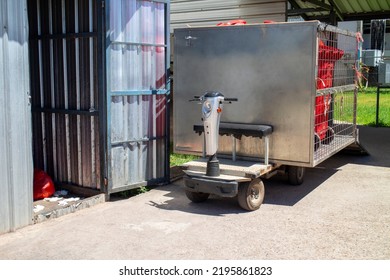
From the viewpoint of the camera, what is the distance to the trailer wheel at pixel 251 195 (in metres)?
6.80

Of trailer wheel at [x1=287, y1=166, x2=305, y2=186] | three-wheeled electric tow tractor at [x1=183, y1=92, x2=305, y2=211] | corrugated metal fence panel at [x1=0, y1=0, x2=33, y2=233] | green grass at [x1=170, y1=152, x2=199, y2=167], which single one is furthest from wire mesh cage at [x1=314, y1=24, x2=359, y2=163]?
corrugated metal fence panel at [x1=0, y1=0, x2=33, y2=233]

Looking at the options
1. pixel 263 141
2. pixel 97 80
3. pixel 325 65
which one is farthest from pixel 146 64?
pixel 325 65

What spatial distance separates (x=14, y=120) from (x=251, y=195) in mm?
3291

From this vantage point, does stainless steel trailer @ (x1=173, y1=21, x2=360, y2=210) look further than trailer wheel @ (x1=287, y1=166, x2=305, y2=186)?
No

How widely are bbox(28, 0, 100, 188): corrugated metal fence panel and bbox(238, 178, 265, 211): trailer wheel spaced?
2.24 metres

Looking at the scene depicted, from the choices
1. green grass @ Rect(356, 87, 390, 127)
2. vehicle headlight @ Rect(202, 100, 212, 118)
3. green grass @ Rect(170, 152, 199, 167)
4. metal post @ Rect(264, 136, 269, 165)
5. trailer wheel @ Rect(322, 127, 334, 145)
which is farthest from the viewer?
green grass @ Rect(356, 87, 390, 127)

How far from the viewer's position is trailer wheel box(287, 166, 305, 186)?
8227mm

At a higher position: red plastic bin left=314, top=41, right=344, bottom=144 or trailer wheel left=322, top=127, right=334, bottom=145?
red plastic bin left=314, top=41, right=344, bottom=144

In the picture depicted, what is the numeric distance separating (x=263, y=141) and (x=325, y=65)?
60.0 inches

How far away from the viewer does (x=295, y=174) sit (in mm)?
8234

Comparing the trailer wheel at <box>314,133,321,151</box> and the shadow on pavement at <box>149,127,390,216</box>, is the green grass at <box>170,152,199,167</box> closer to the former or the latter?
the shadow on pavement at <box>149,127,390,216</box>

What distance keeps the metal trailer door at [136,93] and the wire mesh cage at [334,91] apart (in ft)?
8.13

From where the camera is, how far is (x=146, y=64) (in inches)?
308

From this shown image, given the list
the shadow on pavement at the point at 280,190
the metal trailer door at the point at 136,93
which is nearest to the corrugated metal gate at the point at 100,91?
the metal trailer door at the point at 136,93
